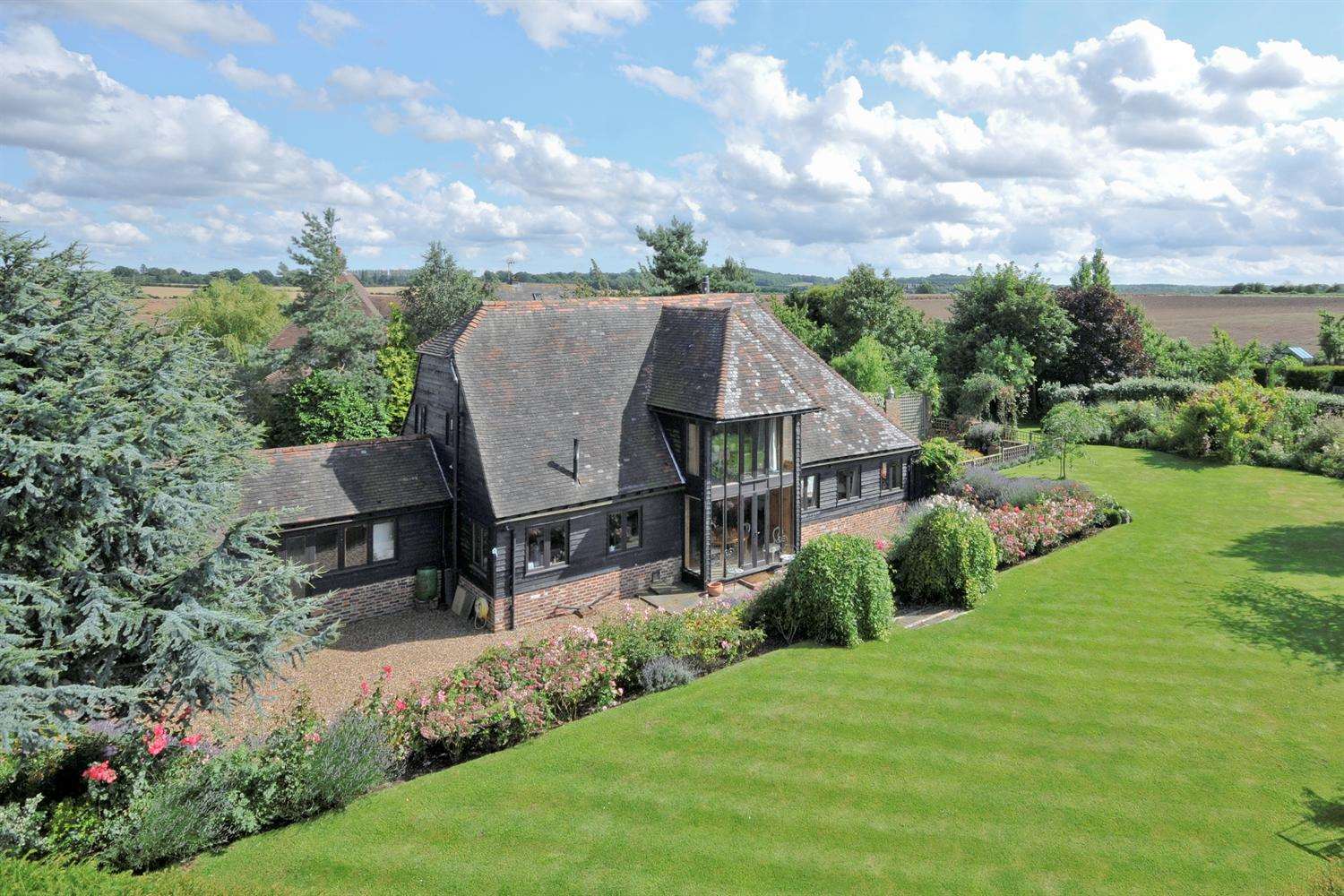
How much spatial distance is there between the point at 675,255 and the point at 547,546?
36.1 metres

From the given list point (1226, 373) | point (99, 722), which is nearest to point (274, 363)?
point (99, 722)

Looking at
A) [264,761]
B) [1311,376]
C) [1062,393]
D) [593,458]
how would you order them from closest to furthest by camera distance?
[264,761]
[593,458]
[1062,393]
[1311,376]

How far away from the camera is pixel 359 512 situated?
1905 centimetres

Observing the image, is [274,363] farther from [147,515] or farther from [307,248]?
[147,515]

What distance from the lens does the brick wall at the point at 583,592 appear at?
18.9 meters

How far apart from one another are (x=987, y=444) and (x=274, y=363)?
33348 millimetres

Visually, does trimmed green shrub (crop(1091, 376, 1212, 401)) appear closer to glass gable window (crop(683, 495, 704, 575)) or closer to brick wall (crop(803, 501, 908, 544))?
brick wall (crop(803, 501, 908, 544))

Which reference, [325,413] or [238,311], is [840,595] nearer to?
[325,413]

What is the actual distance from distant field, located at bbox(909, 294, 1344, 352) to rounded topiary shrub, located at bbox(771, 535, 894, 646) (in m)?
35.5

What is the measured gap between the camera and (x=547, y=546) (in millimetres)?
19453

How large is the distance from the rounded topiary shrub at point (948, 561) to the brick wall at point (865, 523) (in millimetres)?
4862

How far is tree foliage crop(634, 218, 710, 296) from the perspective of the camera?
51.9m

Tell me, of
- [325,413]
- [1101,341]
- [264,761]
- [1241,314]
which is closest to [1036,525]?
[264,761]

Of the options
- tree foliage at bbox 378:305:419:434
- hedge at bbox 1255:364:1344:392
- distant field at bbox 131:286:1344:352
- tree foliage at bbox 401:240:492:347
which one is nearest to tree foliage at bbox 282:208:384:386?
tree foliage at bbox 378:305:419:434
